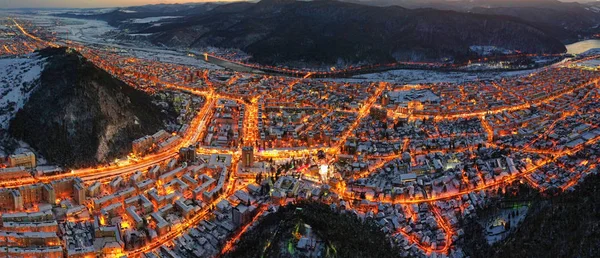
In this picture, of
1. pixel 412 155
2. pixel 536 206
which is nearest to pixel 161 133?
pixel 412 155

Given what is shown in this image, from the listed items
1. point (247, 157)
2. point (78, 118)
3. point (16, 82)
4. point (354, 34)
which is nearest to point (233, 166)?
point (247, 157)

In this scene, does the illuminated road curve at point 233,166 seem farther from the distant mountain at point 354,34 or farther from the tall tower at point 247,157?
the distant mountain at point 354,34

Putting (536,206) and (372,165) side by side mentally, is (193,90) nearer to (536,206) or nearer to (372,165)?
(372,165)

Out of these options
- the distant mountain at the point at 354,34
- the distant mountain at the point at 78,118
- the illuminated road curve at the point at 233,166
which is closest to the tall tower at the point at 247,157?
the illuminated road curve at the point at 233,166

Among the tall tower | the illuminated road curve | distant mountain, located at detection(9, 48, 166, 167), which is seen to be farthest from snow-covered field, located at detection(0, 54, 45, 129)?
the tall tower

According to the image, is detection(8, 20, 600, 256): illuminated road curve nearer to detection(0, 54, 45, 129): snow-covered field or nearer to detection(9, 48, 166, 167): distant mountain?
detection(9, 48, 166, 167): distant mountain

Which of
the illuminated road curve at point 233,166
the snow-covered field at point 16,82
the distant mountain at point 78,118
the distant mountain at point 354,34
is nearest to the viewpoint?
the illuminated road curve at point 233,166
